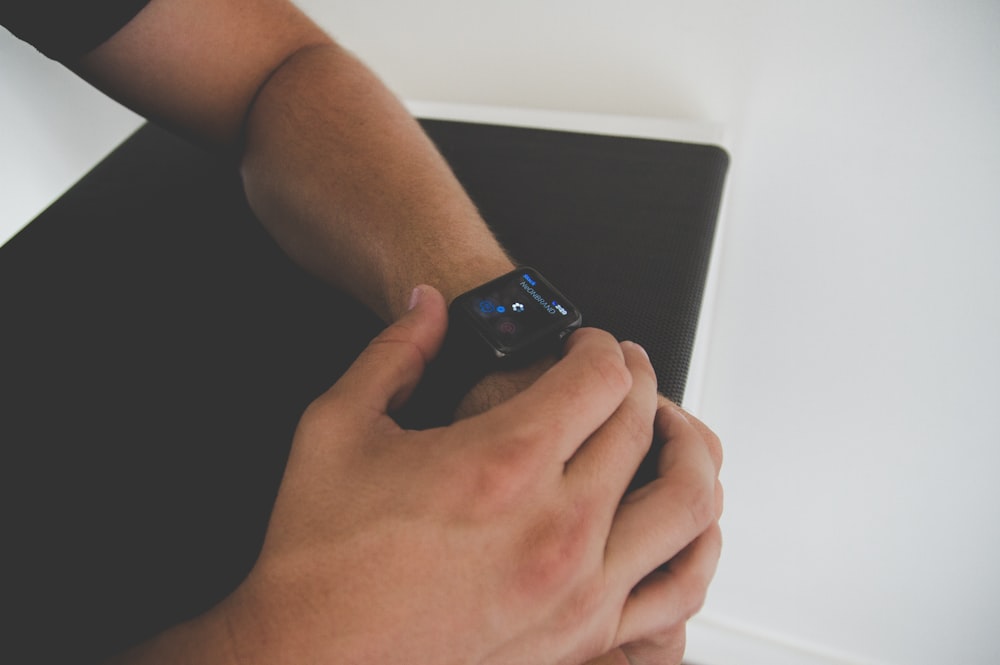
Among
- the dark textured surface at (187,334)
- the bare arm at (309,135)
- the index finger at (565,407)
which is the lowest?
the dark textured surface at (187,334)

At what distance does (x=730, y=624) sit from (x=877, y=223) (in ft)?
2.62

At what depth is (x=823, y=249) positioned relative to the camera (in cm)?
94

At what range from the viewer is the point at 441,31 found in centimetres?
106

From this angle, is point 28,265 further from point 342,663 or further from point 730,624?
point 730,624

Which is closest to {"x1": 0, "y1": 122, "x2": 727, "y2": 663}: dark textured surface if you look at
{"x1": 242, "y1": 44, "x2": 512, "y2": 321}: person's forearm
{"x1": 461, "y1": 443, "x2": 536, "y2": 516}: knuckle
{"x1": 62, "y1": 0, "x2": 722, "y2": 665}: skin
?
{"x1": 242, "y1": 44, "x2": 512, "y2": 321}: person's forearm

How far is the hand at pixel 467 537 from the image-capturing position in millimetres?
377

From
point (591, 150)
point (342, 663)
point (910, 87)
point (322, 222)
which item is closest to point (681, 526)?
point (342, 663)

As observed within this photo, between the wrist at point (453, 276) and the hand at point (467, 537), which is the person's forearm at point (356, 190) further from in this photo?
the hand at point (467, 537)

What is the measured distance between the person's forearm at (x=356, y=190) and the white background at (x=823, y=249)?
1.27 ft

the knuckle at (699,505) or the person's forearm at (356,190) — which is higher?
the person's forearm at (356,190)

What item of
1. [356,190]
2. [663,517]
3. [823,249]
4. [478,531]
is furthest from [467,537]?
[823,249]

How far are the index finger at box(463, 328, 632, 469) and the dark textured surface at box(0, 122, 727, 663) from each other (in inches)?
9.7

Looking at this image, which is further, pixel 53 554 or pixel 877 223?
pixel 877 223

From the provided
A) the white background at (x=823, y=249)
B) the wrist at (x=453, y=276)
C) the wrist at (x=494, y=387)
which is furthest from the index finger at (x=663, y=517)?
the white background at (x=823, y=249)
